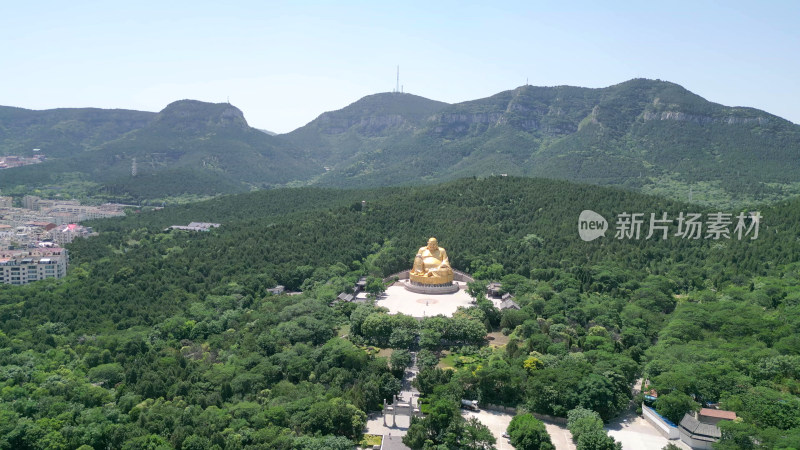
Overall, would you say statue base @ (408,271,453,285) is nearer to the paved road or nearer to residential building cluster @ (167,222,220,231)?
the paved road

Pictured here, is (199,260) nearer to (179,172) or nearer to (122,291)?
(122,291)

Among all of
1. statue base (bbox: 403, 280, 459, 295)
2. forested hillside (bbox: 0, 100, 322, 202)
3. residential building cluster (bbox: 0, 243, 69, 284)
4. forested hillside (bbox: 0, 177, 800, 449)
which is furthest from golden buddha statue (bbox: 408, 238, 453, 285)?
forested hillside (bbox: 0, 100, 322, 202)

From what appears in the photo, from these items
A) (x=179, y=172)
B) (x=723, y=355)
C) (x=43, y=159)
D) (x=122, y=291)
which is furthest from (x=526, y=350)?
(x=43, y=159)

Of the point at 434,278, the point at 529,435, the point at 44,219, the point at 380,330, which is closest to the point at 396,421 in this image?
the point at 529,435

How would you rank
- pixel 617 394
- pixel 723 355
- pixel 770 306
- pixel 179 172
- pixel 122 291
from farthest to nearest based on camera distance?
pixel 179 172 < pixel 122 291 < pixel 770 306 < pixel 723 355 < pixel 617 394

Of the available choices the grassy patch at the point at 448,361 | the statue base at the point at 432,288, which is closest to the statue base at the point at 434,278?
the statue base at the point at 432,288

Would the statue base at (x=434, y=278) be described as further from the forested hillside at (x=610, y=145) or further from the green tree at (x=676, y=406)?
the forested hillside at (x=610, y=145)
